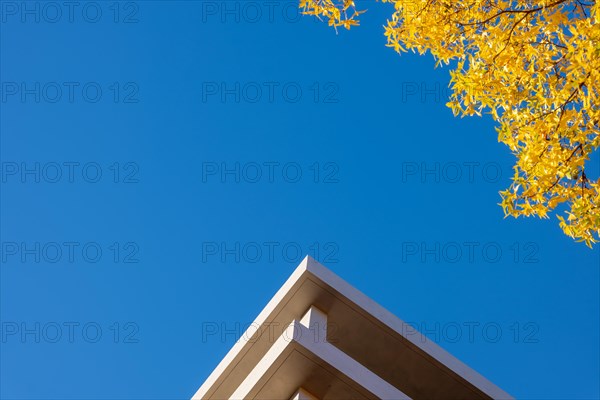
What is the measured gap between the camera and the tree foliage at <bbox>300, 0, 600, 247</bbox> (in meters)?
6.54

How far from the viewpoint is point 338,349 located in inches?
430

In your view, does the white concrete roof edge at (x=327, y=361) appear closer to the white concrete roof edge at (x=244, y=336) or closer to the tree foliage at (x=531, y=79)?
the white concrete roof edge at (x=244, y=336)

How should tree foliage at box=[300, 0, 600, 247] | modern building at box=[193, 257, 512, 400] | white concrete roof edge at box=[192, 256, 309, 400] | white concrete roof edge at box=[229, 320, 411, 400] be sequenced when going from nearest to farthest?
1. tree foliage at box=[300, 0, 600, 247]
2. white concrete roof edge at box=[229, 320, 411, 400]
3. modern building at box=[193, 257, 512, 400]
4. white concrete roof edge at box=[192, 256, 309, 400]

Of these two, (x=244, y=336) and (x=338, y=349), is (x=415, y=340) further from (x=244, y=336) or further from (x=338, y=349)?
(x=244, y=336)

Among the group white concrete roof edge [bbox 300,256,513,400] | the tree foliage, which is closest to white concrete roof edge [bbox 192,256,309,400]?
white concrete roof edge [bbox 300,256,513,400]

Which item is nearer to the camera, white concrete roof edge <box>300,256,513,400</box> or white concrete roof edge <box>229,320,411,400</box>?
white concrete roof edge <box>229,320,411,400</box>

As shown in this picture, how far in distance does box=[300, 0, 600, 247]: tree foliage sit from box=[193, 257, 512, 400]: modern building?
15.0 feet

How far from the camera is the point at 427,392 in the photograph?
12539 mm

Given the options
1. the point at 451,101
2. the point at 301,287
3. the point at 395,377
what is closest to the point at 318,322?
the point at 301,287

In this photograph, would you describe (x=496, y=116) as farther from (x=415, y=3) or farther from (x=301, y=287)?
(x=301, y=287)

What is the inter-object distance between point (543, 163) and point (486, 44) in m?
1.39

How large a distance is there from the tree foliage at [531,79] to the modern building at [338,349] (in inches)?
180

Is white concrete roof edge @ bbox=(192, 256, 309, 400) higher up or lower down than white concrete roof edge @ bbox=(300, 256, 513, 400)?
lower down

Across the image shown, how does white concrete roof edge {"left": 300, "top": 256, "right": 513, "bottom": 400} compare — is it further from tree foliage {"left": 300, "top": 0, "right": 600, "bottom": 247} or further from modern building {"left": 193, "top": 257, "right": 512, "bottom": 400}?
tree foliage {"left": 300, "top": 0, "right": 600, "bottom": 247}
